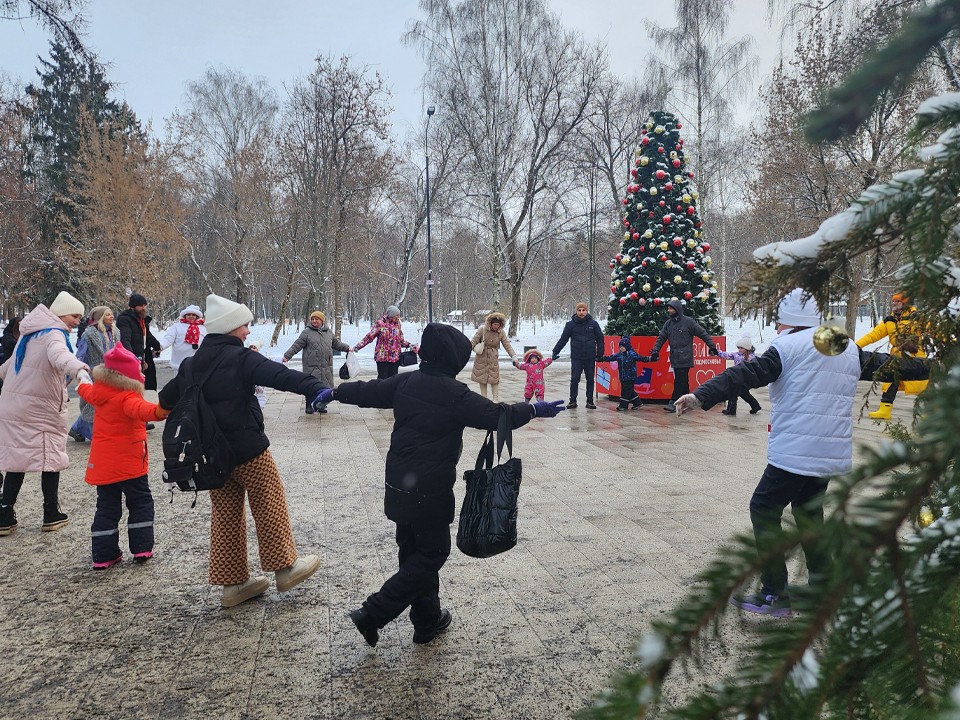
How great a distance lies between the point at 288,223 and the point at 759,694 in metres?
36.0

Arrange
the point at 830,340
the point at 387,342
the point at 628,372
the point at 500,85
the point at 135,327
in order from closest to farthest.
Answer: the point at 830,340 → the point at 135,327 → the point at 628,372 → the point at 387,342 → the point at 500,85

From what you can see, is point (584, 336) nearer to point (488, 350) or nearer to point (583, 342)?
point (583, 342)

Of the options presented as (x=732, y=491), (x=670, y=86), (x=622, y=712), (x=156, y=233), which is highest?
(x=670, y=86)

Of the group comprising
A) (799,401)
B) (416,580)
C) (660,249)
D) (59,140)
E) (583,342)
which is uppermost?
(59,140)

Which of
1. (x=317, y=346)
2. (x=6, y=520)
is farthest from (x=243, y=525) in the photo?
(x=317, y=346)

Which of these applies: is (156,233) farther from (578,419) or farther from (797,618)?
(797,618)

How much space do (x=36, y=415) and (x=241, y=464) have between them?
2.49 m

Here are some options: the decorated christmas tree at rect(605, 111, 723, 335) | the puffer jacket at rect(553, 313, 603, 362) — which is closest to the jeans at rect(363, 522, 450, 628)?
the puffer jacket at rect(553, 313, 603, 362)

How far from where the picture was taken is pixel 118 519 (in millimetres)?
4574

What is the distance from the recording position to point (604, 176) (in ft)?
107

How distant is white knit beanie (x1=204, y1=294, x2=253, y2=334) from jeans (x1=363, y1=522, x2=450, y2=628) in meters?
1.64

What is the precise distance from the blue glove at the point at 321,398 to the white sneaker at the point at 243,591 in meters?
1.10

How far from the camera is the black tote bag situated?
330 centimetres

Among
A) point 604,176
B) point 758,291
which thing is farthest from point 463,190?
point 758,291
